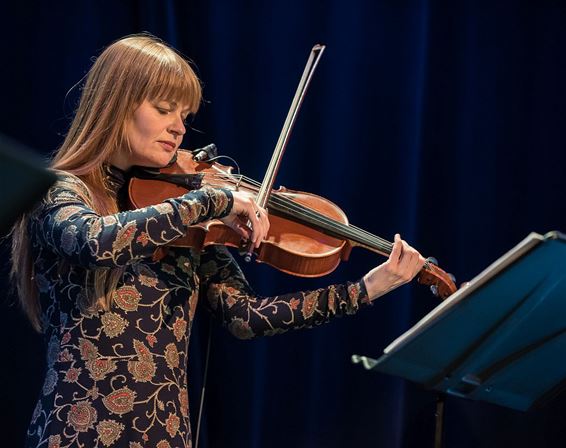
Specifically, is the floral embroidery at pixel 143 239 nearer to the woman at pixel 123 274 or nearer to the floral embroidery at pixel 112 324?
the woman at pixel 123 274

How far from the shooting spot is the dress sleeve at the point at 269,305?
5.10 feet

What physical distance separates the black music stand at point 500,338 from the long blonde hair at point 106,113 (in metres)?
0.62

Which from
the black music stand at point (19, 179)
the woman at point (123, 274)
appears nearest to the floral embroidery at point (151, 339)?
the woman at point (123, 274)

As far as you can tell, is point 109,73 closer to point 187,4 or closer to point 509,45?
point 187,4

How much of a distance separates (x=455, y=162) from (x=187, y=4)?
2.74 ft

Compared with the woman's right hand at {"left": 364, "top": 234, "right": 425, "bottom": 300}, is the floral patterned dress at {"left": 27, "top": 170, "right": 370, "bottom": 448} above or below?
below

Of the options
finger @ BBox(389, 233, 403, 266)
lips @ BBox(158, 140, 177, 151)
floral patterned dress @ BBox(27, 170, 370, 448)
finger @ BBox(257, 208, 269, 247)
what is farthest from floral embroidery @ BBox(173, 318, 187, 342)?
finger @ BBox(389, 233, 403, 266)

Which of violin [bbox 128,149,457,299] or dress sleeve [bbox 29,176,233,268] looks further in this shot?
violin [bbox 128,149,457,299]

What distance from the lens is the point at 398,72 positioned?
212cm

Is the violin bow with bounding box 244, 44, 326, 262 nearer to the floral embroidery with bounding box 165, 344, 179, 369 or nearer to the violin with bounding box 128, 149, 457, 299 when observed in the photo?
the violin with bounding box 128, 149, 457, 299

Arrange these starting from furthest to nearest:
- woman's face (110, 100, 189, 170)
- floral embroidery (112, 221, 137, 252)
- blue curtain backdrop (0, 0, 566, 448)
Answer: blue curtain backdrop (0, 0, 566, 448)
woman's face (110, 100, 189, 170)
floral embroidery (112, 221, 137, 252)

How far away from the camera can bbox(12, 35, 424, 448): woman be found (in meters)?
1.27

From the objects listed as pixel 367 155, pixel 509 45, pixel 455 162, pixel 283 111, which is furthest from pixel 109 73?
pixel 509 45

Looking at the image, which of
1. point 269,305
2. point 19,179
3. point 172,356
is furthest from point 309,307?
point 19,179
